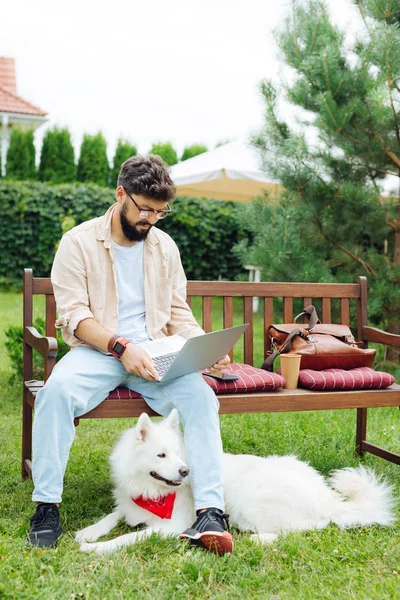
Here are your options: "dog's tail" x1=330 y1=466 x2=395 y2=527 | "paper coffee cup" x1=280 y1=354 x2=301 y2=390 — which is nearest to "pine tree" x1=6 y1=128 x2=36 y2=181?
"paper coffee cup" x1=280 y1=354 x2=301 y2=390

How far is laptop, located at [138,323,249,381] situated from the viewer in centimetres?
275

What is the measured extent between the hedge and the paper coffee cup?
710 cm

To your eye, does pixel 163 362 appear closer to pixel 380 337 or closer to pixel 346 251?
pixel 380 337

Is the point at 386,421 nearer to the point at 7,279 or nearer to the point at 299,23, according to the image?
the point at 299,23

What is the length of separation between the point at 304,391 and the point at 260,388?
0.88ft

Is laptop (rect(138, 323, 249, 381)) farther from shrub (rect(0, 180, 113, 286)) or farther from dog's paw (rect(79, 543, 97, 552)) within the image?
shrub (rect(0, 180, 113, 286))

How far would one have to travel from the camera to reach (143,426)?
9.23 feet

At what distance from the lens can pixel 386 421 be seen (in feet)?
16.2

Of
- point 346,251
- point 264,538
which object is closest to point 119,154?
point 346,251

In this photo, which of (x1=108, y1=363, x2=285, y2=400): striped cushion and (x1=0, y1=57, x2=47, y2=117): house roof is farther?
(x1=0, y1=57, x2=47, y2=117): house roof

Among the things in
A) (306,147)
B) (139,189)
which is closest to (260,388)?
(139,189)

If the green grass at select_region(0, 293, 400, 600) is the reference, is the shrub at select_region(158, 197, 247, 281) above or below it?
above

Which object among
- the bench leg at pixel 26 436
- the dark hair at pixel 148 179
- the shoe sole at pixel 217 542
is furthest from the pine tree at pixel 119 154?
the shoe sole at pixel 217 542

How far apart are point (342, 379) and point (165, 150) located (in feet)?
36.9
